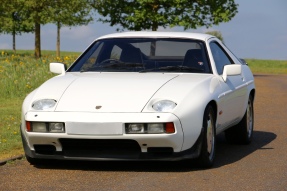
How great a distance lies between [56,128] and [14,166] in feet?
3.26

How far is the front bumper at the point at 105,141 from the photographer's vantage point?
27.3 ft

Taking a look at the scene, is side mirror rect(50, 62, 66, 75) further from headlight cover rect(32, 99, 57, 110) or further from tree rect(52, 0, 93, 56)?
tree rect(52, 0, 93, 56)

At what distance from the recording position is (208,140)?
30.3 feet

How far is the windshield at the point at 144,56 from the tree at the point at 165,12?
39.9m

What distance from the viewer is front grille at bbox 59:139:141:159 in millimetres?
8539

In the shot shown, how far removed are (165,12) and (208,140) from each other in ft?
140

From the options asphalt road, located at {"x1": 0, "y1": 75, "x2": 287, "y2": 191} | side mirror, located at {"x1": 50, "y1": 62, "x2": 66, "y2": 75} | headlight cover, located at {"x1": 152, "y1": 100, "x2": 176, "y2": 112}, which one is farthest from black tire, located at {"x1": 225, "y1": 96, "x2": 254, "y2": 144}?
headlight cover, located at {"x1": 152, "y1": 100, "x2": 176, "y2": 112}

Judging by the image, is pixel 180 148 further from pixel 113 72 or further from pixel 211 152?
pixel 113 72

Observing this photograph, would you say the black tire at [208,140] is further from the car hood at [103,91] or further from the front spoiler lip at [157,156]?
the car hood at [103,91]

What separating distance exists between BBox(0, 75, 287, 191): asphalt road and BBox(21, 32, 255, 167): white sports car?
0.64 ft

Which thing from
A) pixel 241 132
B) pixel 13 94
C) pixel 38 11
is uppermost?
pixel 241 132

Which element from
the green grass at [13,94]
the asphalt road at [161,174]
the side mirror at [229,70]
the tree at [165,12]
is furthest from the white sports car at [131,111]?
the tree at [165,12]

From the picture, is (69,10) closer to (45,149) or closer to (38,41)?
(38,41)

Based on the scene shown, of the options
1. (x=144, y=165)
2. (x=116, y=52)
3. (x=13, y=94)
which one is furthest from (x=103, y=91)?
(x=13, y=94)
